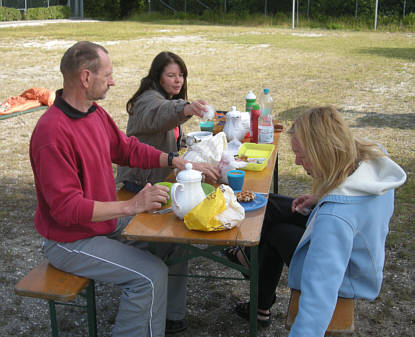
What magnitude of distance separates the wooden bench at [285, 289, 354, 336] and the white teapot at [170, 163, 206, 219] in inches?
25.0

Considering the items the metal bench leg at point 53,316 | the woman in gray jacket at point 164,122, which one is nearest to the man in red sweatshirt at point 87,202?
the metal bench leg at point 53,316

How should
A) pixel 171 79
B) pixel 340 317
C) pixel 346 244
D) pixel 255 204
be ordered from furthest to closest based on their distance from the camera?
pixel 171 79
pixel 255 204
pixel 340 317
pixel 346 244

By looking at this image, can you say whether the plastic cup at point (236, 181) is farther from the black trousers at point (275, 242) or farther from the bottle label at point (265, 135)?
the bottle label at point (265, 135)

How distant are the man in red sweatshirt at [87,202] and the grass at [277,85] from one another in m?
1.39

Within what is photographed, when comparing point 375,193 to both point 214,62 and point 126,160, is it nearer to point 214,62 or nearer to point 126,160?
point 126,160

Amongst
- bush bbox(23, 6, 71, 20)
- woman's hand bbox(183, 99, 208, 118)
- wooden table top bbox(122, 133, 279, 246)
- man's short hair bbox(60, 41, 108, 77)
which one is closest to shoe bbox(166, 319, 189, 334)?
wooden table top bbox(122, 133, 279, 246)

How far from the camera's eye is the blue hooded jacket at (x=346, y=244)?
1844 mm

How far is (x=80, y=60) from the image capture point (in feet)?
7.77

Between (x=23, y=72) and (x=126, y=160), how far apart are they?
11047 mm

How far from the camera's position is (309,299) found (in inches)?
72.4

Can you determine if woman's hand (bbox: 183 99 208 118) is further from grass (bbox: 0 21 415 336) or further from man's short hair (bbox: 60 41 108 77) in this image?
grass (bbox: 0 21 415 336)

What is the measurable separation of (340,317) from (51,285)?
4.26 ft

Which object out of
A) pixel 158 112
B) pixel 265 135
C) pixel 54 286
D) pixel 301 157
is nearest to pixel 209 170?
pixel 158 112

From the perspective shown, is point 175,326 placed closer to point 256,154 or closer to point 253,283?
point 253,283
